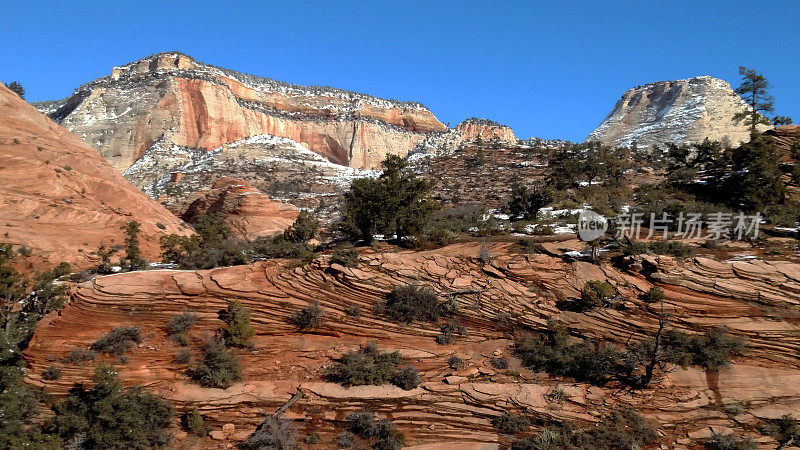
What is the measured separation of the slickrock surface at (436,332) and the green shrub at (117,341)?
369mm

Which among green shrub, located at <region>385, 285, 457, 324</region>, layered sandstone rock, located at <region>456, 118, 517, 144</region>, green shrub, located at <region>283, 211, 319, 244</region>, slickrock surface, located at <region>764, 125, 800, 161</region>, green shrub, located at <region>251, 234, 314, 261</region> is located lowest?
green shrub, located at <region>385, 285, 457, 324</region>

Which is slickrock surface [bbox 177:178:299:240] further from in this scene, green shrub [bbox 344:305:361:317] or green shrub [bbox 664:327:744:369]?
green shrub [bbox 664:327:744:369]

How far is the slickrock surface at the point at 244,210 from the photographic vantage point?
106 feet

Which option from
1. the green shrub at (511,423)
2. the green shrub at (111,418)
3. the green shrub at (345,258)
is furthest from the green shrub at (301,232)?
the green shrub at (511,423)

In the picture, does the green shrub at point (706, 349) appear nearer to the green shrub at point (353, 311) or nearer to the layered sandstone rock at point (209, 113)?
the green shrub at point (353, 311)

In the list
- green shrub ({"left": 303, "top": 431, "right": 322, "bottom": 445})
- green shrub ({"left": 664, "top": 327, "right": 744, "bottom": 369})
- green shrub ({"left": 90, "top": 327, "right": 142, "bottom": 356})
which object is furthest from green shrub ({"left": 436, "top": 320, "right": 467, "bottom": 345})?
green shrub ({"left": 90, "top": 327, "right": 142, "bottom": 356})

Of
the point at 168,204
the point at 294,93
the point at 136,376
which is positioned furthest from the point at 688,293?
the point at 294,93

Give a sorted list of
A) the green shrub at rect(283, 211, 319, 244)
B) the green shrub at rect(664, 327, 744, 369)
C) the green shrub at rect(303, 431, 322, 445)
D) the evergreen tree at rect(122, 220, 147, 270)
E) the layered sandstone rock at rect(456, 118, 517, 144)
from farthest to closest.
Result: the layered sandstone rock at rect(456, 118, 517, 144) < the green shrub at rect(283, 211, 319, 244) < the evergreen tree at rect(122, 220, 147, 270) < the green shrub at rect(664, 327, 744, 369) < the green shrub at rect(303, 431, 322, 445)

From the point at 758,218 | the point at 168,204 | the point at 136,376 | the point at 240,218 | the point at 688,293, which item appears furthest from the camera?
the point at 168,204

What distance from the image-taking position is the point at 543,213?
23.7 m

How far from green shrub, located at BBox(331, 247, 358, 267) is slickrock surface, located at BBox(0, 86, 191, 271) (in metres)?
11.7

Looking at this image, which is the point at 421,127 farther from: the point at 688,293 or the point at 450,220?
the point at 688,293

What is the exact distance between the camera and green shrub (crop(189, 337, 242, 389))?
1202 cm

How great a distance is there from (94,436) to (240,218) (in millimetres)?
24054
